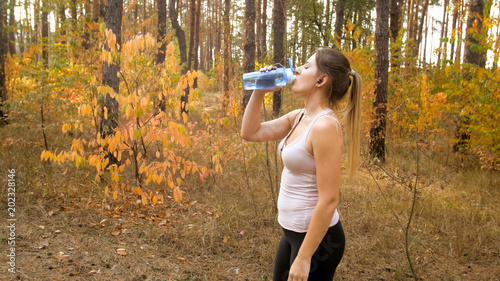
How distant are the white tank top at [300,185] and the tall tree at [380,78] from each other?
585cm

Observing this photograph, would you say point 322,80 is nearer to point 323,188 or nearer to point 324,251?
point 323,188

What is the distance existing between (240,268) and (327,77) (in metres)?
2.45

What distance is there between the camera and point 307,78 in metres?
1.70

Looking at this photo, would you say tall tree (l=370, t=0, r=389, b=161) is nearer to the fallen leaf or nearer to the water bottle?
the fallen leaf

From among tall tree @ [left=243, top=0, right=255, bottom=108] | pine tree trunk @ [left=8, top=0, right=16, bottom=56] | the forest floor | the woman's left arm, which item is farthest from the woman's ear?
pine tree trunk @ [left=8, top=0, right=16, bottom=56]

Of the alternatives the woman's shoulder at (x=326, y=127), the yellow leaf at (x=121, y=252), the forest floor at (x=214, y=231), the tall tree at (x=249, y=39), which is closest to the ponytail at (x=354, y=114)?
the woman's shoulder at (x=326, y=127)

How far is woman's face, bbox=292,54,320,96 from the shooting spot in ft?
5.52

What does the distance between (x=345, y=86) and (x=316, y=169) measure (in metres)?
0.50

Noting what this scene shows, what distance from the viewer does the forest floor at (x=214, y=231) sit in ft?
10.9

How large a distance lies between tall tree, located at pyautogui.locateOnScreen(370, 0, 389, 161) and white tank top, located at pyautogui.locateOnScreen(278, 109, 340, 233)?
585 cm

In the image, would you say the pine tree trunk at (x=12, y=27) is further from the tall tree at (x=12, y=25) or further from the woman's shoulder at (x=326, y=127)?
the woman's shoulder at (x=326, y=127)

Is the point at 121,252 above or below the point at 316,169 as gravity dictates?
below

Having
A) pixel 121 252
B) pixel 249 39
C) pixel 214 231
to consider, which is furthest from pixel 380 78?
pixel 121 252

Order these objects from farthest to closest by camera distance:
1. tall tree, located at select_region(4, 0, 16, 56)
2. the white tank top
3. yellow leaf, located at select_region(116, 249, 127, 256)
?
tall tree, located at select_region(4, 0, 16, 56), yellow leaf, located at select_region(116, 249, 127, 256), the white tank top
